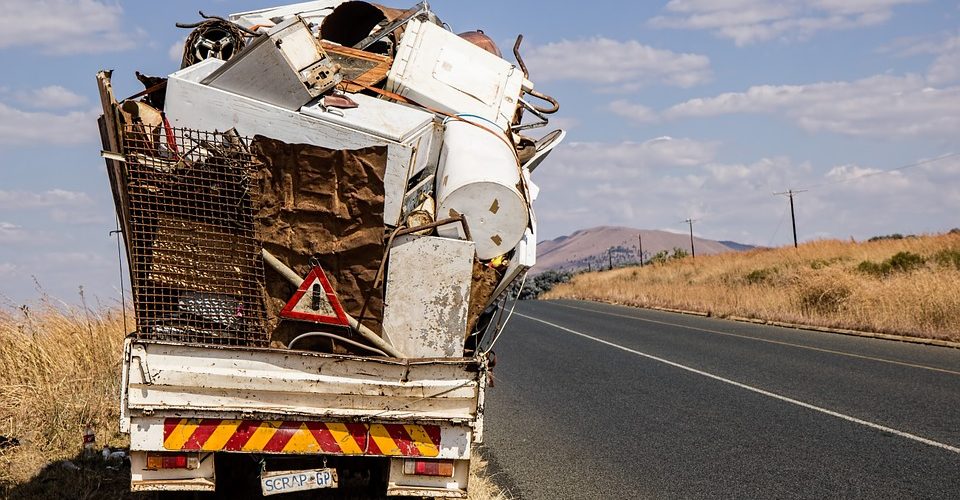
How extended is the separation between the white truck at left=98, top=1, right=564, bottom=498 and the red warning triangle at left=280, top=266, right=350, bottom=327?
1cm

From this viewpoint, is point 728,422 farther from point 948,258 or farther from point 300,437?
point 948,258

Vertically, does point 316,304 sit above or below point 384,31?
below

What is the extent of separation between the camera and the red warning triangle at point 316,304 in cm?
506

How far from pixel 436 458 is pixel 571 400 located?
5.98 m

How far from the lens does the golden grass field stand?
21.7ft

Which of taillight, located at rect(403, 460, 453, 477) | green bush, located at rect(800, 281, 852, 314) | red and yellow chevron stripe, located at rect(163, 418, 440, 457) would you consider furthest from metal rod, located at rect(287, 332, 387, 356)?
green bush, located at rect(800, 281, 852, 314)

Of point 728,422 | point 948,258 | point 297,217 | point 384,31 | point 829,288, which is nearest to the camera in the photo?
point 297,217

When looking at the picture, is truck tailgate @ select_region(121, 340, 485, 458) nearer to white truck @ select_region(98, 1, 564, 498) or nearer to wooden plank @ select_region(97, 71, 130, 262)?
white truck @ select_region(98, 1, 564, 498)

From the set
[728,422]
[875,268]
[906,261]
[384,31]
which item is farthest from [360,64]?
[875,268]

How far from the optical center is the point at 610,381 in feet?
40.9

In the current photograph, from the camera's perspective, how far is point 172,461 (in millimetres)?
4871

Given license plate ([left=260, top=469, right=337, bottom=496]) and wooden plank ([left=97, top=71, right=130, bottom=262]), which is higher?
wooden plank ([left=97, top=71, right=130, bottom=262])

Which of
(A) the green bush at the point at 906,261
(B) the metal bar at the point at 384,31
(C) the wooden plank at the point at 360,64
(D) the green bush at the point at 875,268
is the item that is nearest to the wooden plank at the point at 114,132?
(C) the wooden plank at the point at 360,64

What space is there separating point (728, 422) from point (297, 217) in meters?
5.62
